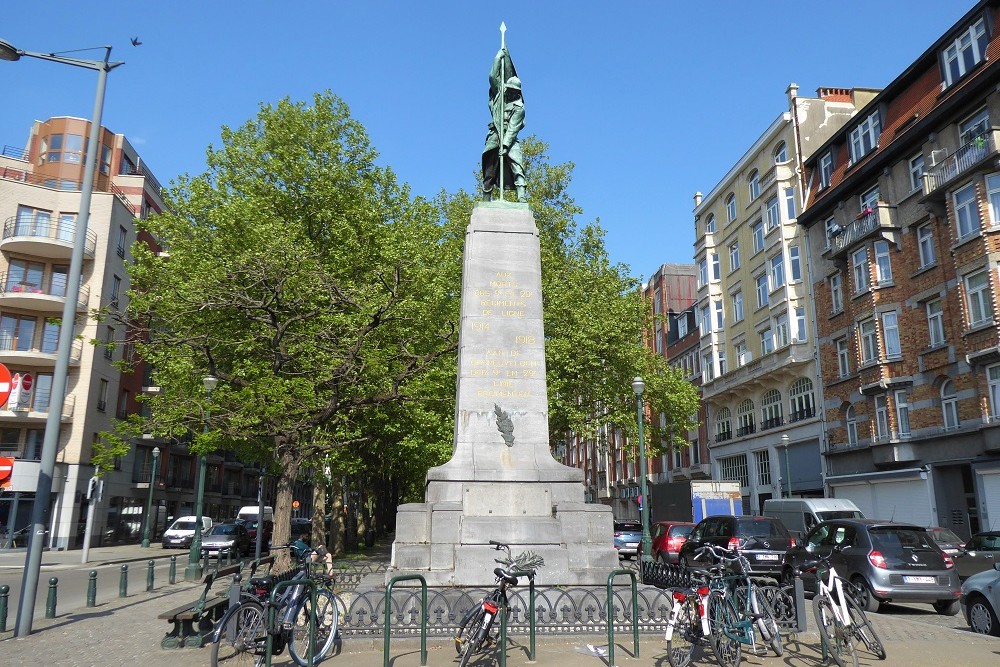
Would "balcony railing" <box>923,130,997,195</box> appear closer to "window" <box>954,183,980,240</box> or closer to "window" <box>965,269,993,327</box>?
"window" <box>954,183,980,240</box>

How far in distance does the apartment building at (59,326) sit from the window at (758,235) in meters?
33.0

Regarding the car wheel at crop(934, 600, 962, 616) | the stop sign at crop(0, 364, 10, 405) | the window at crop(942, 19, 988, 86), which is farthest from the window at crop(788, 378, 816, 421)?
the stop sign at crop(0, 364, 10, 405)

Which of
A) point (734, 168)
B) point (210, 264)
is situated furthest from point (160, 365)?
point (734, 168)

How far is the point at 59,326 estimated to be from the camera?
39344 mm

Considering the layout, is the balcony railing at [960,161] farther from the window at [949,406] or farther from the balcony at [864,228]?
the window at [949,406]

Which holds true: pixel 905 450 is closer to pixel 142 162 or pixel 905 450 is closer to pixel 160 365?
pixel 160 365

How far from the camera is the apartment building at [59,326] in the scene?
120ft

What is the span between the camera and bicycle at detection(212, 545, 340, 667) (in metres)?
8.63

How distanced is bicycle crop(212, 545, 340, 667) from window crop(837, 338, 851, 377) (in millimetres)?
31522

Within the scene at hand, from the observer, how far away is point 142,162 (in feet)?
171

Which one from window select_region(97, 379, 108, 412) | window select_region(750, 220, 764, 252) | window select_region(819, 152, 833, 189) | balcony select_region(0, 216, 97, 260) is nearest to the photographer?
window select_region(819, 152, 833, 189)

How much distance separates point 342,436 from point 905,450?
22.9 metres

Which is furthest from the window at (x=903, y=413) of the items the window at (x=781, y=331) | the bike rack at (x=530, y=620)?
the bike rack at (x=530, y=620)

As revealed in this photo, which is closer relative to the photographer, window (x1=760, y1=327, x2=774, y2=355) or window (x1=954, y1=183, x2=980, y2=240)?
window (x1=954, y1=183, x2=980, y2=240)
